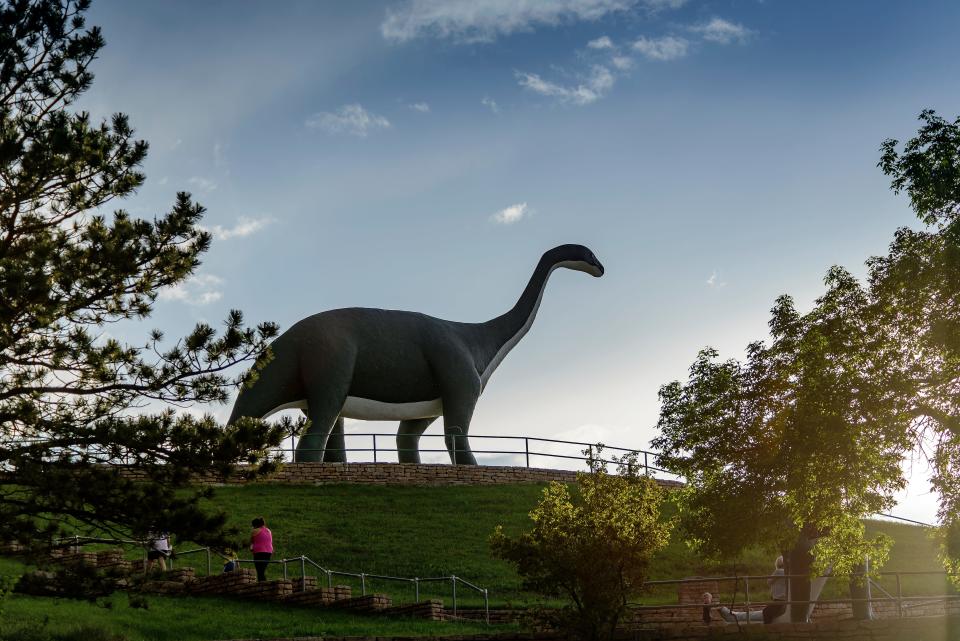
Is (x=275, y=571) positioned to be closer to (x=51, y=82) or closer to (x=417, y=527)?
(x=417, y=527)

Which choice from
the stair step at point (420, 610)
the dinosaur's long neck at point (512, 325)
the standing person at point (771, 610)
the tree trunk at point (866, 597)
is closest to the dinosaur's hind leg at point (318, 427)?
the dinosaur's long neck at point (512, 325)

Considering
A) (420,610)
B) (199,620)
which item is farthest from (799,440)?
(199,620)

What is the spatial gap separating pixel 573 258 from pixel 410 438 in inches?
307

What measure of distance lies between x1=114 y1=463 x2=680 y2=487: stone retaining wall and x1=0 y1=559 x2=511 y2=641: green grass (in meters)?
11.7

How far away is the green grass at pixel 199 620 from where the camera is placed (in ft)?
56.5

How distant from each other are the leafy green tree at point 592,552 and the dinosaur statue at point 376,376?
15143 millimetres

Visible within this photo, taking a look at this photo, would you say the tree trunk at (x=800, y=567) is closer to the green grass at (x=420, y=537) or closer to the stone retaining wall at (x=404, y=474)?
the green grass at (x=420, y=537)

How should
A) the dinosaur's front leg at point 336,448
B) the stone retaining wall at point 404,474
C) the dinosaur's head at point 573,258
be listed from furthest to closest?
the dinosaur's head at point 573,258
the dinosaur's front leg at point 336,448
the stone retaining wall at point 404,474

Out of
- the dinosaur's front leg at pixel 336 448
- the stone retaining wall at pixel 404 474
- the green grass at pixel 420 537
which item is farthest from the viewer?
the dinosaur's front leg at pixel 336 448

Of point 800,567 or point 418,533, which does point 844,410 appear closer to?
point 800,567

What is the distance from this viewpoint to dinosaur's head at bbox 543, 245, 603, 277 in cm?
3825

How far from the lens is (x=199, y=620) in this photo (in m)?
18.5

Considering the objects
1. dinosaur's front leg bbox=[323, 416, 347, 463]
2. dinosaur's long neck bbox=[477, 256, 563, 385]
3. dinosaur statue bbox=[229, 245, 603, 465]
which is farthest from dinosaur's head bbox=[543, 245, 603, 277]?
dinosaur's front leg bbox=[323, 416, 347, 463]

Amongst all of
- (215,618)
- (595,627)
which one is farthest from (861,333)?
(215,618)
